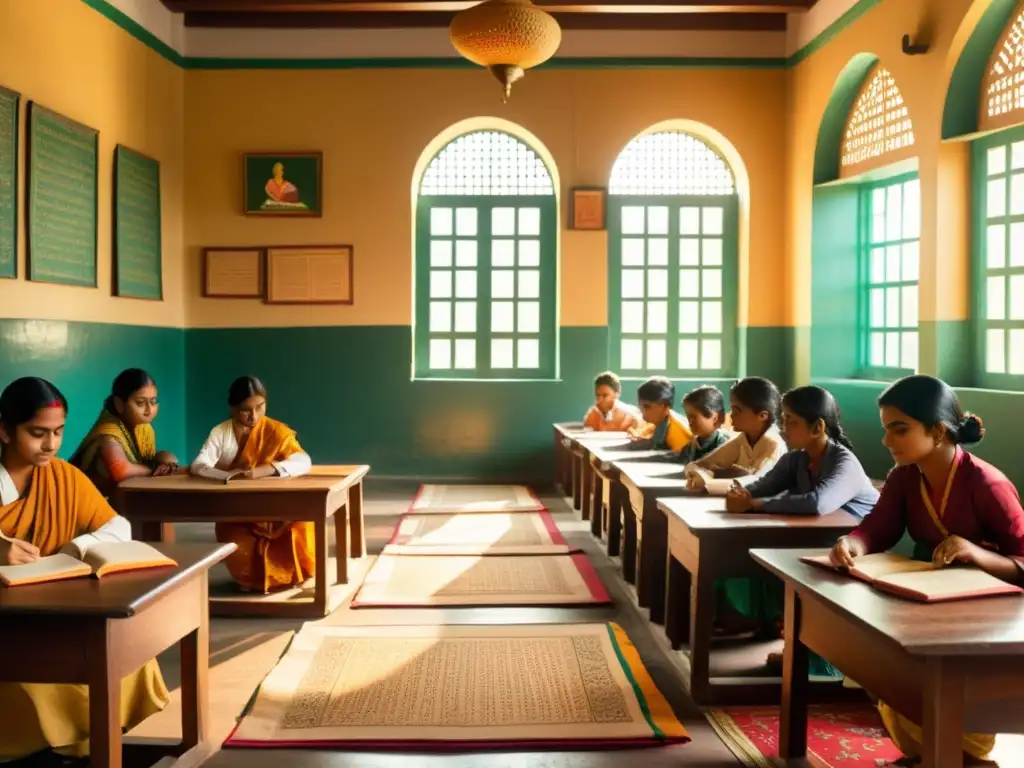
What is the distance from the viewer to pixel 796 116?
8195mm

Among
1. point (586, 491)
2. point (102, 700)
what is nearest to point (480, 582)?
point (586, 491)

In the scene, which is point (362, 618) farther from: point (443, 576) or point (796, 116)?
point (796, 116)

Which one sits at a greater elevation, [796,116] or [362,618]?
[796,116]

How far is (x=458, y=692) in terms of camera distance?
3.42 meters

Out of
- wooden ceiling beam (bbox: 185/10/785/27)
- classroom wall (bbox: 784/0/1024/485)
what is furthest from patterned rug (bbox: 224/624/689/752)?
wooden ceiling beam (bbox: 185/10/785/27)

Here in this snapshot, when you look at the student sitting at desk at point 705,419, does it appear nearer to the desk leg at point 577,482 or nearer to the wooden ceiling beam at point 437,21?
the desk leg at point 577,482

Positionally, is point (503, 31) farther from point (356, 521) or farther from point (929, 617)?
point (929, 617)

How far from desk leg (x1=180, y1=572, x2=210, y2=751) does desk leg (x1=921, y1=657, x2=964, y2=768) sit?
1968 millimetres

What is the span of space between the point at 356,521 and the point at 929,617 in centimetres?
395

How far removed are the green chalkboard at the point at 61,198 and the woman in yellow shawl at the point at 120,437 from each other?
1.82 meters

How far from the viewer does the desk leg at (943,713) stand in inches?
76.8

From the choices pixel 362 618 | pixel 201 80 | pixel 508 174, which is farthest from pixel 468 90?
pixel 362 618

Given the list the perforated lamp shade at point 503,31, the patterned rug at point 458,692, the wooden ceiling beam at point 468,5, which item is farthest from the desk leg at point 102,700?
the wooden ceiling beam at point 468,5

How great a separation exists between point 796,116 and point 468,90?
2848 mm
